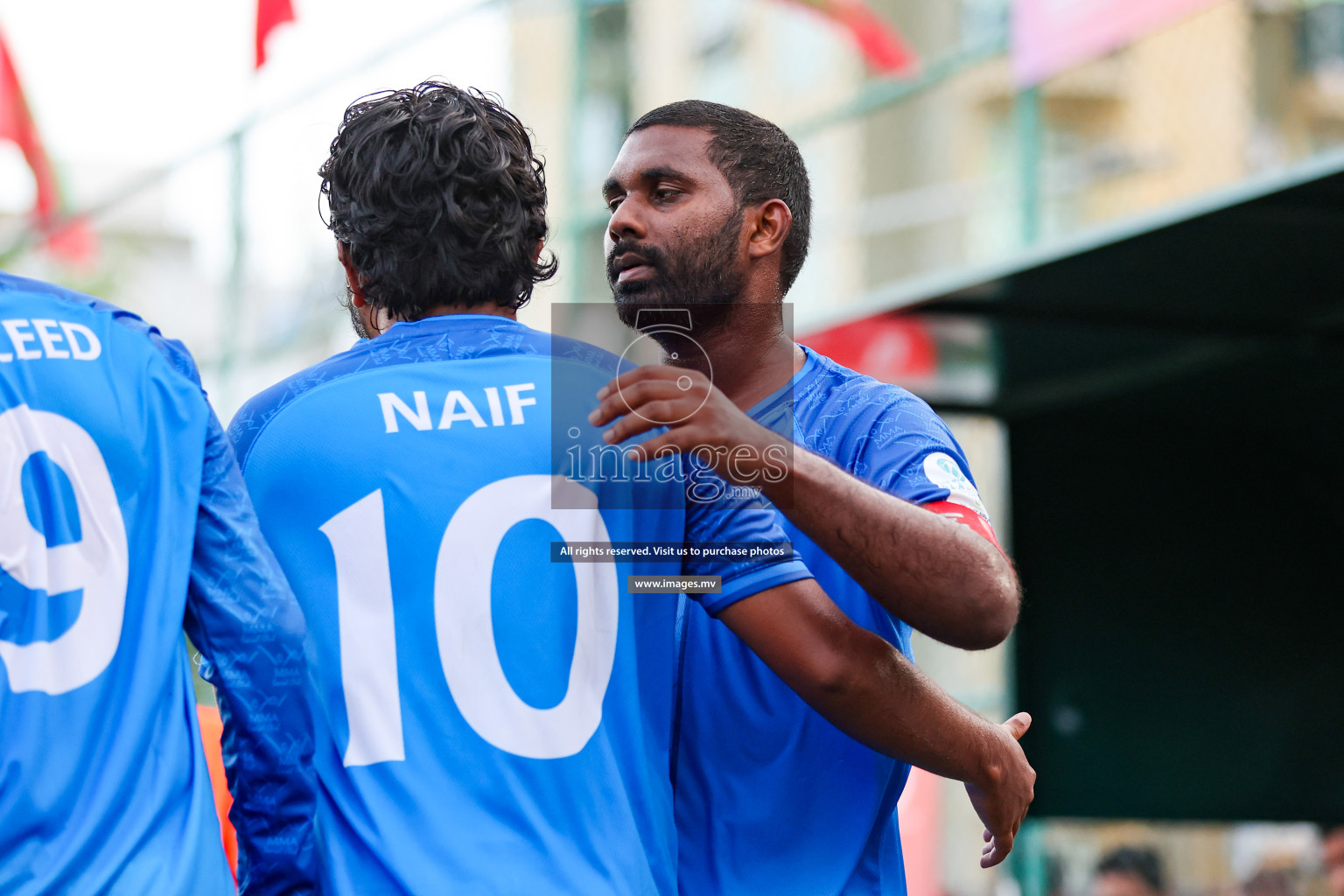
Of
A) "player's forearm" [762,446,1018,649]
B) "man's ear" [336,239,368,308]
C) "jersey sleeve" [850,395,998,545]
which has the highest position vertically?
"man's ear" [336,239,368,308]

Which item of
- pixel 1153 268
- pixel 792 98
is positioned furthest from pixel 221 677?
pixel 792 98

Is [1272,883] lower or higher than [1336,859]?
lower

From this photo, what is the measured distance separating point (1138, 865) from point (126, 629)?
7.18 m

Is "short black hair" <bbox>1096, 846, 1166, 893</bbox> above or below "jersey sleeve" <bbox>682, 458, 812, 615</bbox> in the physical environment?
below

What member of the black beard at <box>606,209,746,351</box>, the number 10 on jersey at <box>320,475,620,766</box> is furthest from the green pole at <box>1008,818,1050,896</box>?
the number 10 on jersey at <box>320,475,620,766</box>

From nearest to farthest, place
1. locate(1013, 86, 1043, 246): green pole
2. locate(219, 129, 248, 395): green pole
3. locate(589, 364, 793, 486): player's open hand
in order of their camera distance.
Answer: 1. locate(589, 364, 793, 486): player's open hand
2. locate(1013, 86, 1043, 246): green pole
3. locate(219, 129, 248, 395): green pole

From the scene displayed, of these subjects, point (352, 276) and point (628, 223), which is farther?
point (628, 223)

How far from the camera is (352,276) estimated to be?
2.18 metres

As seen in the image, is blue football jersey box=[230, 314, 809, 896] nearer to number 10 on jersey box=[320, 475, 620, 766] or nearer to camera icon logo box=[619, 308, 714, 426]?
number 10 on jersey box=[320, 475, 620, 766]

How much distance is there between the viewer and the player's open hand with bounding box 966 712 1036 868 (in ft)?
7.68

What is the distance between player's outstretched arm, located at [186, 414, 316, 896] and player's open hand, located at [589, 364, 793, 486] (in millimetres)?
453

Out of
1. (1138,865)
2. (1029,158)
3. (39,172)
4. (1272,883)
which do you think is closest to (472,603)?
(1029,158)

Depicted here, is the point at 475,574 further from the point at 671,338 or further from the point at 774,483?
the point at 671,338

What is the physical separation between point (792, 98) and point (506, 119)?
390 inches
